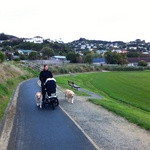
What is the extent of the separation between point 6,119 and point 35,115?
150 cm

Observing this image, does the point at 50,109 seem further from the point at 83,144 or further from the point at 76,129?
the point at 83,144

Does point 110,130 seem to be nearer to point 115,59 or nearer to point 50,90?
point 50,90

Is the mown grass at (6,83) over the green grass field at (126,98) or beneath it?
over

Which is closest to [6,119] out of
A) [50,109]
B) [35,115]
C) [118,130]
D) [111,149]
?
[35,115]

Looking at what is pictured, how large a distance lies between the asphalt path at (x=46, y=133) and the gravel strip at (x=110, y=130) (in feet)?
1.40

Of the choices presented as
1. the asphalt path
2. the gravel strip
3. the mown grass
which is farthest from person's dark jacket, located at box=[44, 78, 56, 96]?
the mown grass

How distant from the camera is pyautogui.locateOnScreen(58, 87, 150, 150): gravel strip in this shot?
9094 millimetres

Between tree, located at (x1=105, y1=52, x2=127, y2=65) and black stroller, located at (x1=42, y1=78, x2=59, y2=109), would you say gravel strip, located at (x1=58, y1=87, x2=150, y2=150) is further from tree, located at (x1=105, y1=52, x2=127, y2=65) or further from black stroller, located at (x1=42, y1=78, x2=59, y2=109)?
tree, located at (x1=105, y1=52, x2=127, y2=65)

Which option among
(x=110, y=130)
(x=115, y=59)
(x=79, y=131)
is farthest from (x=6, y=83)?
(x=115, y=59)

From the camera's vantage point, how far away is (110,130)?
10969mm

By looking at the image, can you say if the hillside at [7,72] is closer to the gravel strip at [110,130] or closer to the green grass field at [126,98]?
the green grass field at [126,98]

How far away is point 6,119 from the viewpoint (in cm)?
1357

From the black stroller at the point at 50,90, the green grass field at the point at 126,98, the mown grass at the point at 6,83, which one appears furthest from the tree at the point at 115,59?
the black stroller at the point at 50,90

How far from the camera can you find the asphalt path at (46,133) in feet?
29.8
